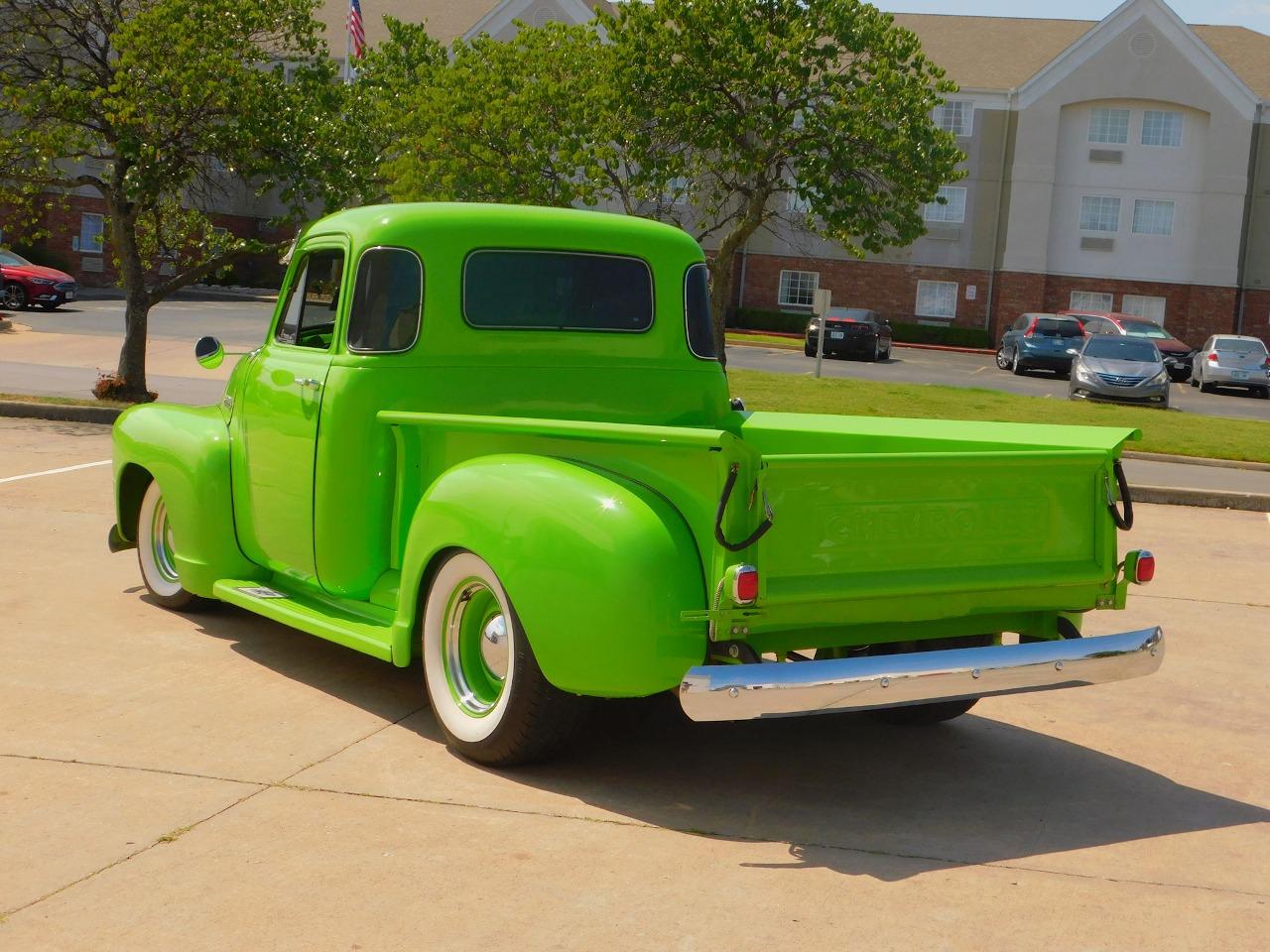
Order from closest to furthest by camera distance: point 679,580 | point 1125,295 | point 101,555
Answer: point 679,580 → point 101,555 → point 1125,295

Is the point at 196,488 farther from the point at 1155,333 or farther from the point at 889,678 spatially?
the point at 1155,333

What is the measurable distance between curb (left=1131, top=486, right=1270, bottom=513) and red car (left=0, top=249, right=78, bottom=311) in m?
28.9

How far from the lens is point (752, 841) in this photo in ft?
15.6

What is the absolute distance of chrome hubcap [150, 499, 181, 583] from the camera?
7645 millimetres

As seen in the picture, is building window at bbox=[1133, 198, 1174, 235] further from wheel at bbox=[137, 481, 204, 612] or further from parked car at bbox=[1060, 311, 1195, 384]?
wheel at bbox=[137, 481, 204, 612]

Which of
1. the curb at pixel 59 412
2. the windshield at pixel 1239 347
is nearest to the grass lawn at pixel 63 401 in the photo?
the curb at pixel 59 412

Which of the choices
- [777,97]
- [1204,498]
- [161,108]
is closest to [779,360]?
[777,97]

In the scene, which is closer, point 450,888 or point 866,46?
point 450,888

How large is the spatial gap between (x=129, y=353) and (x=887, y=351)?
955 inches

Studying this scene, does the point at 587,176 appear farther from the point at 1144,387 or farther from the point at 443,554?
the point at 443,554

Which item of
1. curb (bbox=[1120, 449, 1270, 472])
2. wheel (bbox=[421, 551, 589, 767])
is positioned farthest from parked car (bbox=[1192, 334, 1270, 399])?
wheel (bbox=[421, 551, 589, 767])

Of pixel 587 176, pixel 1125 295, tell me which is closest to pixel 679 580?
pixel 587 176

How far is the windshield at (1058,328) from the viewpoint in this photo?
36406 mm

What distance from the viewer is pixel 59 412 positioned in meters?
16.8
